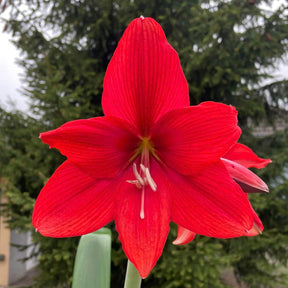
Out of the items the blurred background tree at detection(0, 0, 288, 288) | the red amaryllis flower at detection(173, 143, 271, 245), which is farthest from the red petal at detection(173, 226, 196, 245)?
the blurred background tree at detection(0, 0, 288, 288)

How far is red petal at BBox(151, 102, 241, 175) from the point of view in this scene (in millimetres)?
209

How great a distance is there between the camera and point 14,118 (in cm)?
193

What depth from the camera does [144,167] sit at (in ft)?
0.76

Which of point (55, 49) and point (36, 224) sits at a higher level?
point (55, 49)

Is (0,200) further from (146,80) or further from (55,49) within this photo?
(146,80)

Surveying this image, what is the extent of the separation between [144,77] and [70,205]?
11 cm

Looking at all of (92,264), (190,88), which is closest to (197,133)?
(92,264)

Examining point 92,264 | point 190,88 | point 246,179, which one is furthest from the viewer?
point 190,88

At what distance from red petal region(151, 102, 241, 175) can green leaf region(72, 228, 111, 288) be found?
15cm

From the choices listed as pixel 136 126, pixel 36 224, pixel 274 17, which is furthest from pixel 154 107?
pixel 274 17

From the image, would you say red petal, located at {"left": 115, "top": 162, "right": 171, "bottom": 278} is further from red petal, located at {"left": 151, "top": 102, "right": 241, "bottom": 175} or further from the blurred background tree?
the blurred background tree

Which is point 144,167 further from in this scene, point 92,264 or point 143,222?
point 92,264

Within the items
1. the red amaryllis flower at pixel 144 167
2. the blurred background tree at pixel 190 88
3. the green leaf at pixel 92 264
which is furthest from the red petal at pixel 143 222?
the blurred background tree at pixel 190 88

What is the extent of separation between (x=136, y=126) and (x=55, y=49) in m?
1.97
